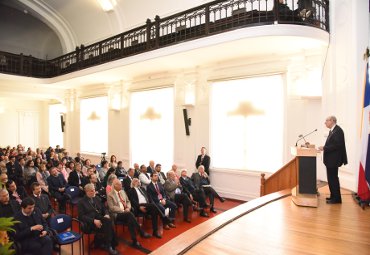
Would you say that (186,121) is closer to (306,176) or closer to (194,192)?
Result: (194,192)

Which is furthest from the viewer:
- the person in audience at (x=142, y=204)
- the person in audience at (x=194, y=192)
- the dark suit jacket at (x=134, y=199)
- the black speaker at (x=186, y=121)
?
the black speaker at (x=186, y=121)

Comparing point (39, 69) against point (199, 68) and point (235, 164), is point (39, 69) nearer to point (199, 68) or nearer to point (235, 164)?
point (199, 68)

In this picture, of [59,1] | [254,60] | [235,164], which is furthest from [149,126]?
[59,1]

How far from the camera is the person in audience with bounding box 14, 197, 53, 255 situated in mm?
3809

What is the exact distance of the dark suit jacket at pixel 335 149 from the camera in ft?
12.6

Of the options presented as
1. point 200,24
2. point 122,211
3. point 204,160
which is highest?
point 200,24

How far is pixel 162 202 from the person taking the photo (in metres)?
5.93

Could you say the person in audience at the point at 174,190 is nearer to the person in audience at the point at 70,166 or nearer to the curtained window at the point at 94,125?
the person in audience at the point at 70,166

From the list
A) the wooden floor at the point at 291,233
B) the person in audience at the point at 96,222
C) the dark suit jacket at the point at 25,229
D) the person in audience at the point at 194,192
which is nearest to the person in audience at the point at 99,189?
the person in audience at the point at 96,222

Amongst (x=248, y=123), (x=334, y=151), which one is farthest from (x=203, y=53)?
(x=334, y=151)

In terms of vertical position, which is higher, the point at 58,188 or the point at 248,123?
the point at 248,123

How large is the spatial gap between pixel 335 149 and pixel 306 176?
56 cm

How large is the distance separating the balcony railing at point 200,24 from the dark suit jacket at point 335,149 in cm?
283

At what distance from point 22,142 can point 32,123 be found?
125 cm
